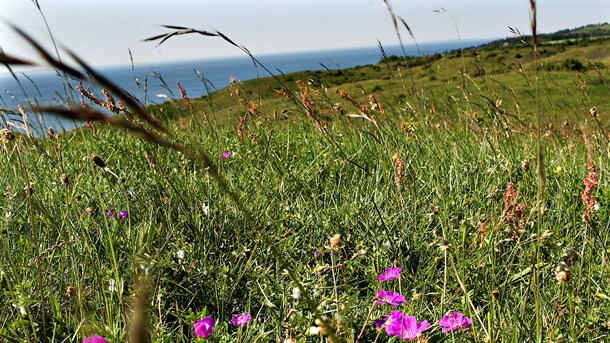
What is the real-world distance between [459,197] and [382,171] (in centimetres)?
51

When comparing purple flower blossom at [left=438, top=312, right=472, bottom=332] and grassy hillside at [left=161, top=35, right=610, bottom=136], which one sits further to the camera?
grassy hillside at [left=161, top=35, right=610, bottom=136]

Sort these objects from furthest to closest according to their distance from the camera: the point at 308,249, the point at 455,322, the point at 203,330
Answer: the point at 308,249 → the point at 455,322 → the point at 203,330

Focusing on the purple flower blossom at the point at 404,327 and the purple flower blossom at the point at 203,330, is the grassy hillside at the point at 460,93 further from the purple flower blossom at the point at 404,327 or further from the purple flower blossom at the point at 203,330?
the purple flower blossom at the point at 203,330

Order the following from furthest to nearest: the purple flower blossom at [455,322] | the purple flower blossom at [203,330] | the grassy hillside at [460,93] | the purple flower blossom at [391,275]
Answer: the grassy hillside at [460,93] < the purple flower blossom at [391,275] < the purple flower blossom at [455,322] < the purple flower blossom at [203,330]

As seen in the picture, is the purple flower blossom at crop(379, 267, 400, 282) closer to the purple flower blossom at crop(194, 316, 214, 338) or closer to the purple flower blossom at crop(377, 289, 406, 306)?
the purple flower blossom at crop(377, 289, 406, 306)

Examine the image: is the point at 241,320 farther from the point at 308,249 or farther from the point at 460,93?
the point at 460,93

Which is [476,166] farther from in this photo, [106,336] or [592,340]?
[106,336]

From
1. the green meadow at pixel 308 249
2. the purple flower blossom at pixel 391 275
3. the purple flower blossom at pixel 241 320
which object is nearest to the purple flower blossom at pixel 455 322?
the green meadow at pixel 308 249

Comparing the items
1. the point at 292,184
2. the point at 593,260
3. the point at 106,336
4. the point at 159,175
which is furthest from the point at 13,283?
the point at 593,260

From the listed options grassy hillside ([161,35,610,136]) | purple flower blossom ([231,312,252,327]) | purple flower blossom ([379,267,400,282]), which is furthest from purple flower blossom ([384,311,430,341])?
grassy hillside ([161,35,610,136])

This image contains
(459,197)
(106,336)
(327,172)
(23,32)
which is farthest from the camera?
(327,172)

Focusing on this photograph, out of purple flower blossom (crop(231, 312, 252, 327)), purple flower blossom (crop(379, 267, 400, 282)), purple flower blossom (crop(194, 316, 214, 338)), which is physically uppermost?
purple flower blossom (crop(194, 316, 214, 338))

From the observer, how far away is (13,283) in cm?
167

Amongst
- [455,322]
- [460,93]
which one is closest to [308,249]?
[455,322]
